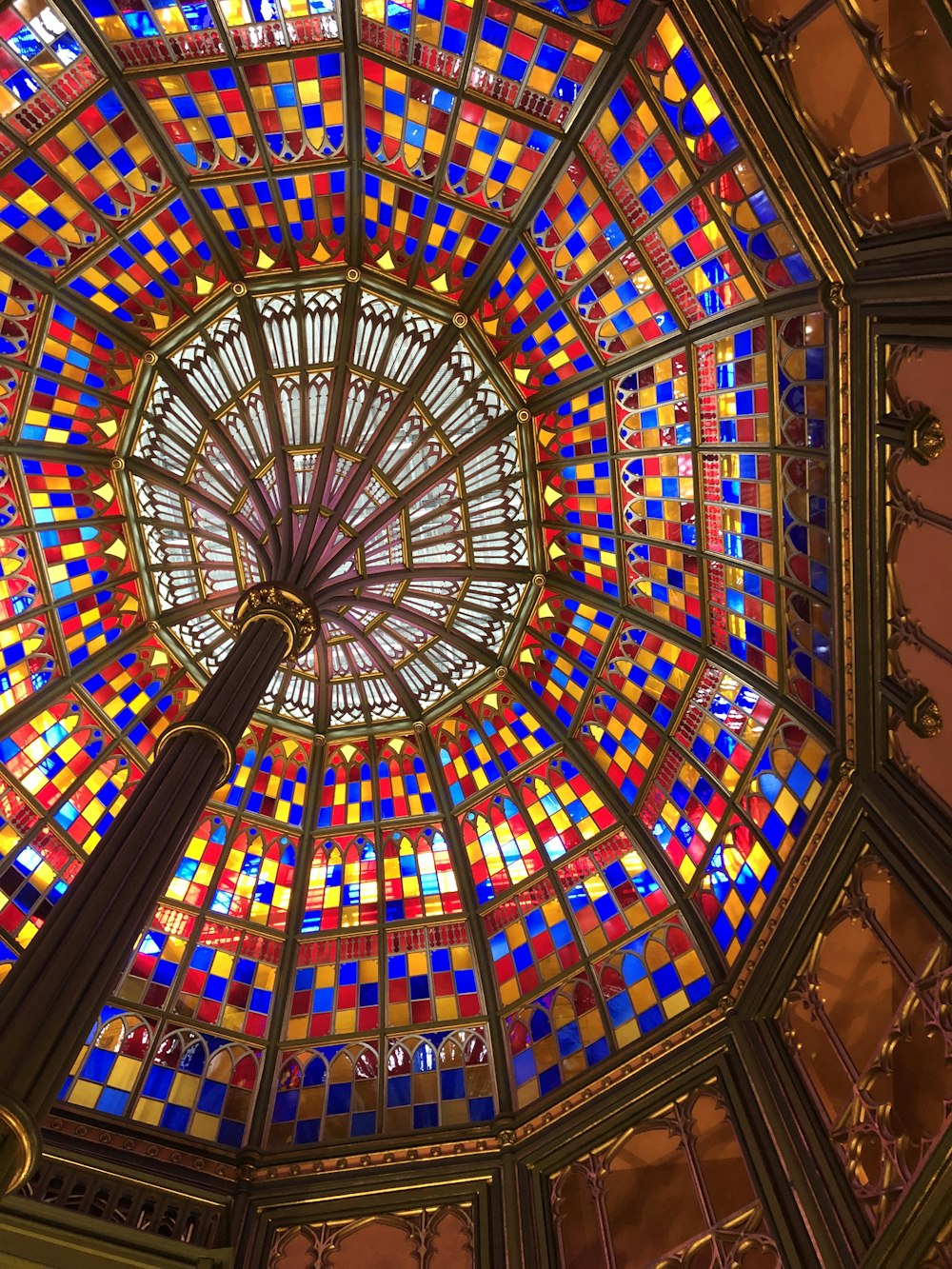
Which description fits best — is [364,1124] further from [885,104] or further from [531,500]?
[885,104]

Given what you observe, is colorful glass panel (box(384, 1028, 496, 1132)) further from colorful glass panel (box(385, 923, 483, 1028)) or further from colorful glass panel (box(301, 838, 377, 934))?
colorful glass panel (box(301, 838, 377, 934))

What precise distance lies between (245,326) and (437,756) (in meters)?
10.8

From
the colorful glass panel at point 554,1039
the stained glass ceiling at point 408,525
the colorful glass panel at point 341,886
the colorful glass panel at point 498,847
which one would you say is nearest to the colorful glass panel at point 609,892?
the stained glass ceiling at point 408,525

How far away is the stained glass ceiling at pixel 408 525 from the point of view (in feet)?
49.7

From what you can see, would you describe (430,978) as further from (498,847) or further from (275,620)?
(275,620)

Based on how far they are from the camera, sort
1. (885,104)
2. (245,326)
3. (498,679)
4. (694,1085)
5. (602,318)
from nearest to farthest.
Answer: (885,104), (694,1085), (602,318), (245,326), (498,679)

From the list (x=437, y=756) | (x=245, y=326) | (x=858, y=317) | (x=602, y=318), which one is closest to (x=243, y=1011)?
(x=437, y=756)

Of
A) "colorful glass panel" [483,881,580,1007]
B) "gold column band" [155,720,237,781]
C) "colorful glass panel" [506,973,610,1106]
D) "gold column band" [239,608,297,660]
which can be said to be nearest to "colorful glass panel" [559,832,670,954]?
"colorful glass panel" [483,881,580,1007]

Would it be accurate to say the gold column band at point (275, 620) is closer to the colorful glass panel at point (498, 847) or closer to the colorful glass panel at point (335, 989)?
the colorful glass panel at point (498, 847)

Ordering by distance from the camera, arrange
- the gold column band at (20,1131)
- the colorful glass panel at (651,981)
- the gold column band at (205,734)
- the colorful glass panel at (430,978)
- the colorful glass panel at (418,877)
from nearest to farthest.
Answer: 1. the gold column band at (20,1131)
2. the gold column band at (205,734)
3. the colorful glass panel at (651,981)
4. the colorful glass panel at (430,978)
5. the colorful glass panel at (418,877)

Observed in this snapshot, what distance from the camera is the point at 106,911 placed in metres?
10.6

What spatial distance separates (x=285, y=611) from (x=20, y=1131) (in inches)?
390

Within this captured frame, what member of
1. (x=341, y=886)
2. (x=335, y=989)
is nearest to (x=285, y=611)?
(x=341, y=886)

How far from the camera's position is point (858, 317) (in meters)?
12.7
